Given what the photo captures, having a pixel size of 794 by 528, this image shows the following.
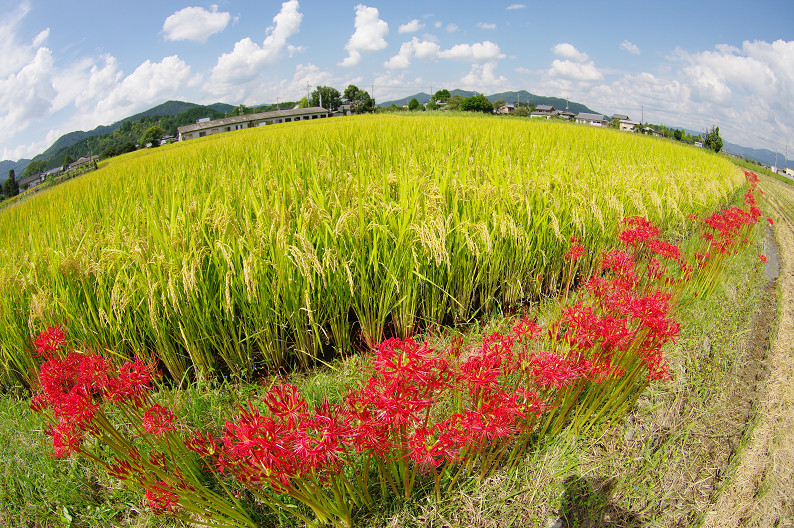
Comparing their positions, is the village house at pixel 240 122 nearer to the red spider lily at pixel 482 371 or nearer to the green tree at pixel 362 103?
the green tree at pixel 362 103

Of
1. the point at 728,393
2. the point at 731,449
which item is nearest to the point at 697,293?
the point at 728,393

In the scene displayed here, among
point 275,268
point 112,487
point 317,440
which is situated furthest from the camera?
point 275,268

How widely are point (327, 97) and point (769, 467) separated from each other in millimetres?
88085

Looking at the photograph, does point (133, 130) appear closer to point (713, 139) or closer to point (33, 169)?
point (33, 169)

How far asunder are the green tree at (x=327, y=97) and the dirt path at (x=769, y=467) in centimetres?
8471

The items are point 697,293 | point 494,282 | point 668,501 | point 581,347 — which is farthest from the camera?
point 697,293

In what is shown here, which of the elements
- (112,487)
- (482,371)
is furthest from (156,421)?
(482,371)

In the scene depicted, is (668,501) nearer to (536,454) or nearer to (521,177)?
(536,454)

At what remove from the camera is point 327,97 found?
3137 inches

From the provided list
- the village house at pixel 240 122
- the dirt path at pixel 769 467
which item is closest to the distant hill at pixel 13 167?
the village house at pixel 240 122

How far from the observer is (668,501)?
5.52 ft

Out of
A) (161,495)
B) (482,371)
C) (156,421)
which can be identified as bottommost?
(161,495)

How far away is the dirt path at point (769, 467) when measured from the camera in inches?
67.9

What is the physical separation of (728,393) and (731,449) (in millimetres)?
545
